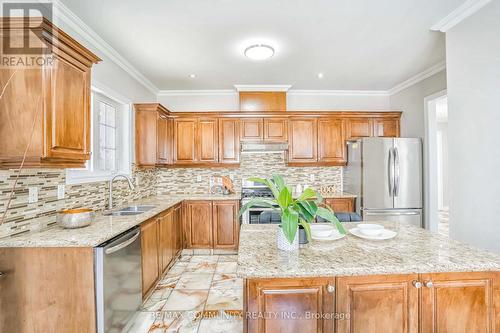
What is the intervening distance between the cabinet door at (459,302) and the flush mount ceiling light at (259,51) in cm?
252

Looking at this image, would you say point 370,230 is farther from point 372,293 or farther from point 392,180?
point 392,180

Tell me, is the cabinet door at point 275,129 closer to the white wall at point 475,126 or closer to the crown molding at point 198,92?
the crown molding at point 198,92

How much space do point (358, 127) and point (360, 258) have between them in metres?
3.42

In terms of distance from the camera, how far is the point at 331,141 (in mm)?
4227

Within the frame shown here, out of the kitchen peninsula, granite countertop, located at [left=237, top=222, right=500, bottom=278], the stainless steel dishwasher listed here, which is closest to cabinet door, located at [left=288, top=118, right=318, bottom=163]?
granite countertop, located at [left=237, top=222, right=500, bottom=278]

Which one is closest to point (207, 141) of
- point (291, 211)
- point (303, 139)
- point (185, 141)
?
point (185, 141)

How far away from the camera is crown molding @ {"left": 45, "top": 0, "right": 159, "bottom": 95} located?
212cm

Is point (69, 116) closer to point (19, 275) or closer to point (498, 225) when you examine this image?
point (19, 275)

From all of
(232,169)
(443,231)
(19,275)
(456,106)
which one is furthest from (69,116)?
(443,231)

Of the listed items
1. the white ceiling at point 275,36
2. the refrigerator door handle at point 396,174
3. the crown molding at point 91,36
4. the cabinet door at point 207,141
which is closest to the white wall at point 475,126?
the white ceiling at point 275,36

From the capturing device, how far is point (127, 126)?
3.44 meters

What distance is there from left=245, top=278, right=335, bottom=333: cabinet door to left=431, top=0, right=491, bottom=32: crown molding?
2.54 meters

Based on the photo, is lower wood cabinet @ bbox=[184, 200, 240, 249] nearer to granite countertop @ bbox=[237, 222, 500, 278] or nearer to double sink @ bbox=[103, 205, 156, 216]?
double sink @ bbox=[103, 205, 156, 216]

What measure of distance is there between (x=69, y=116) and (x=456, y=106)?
323 cm
